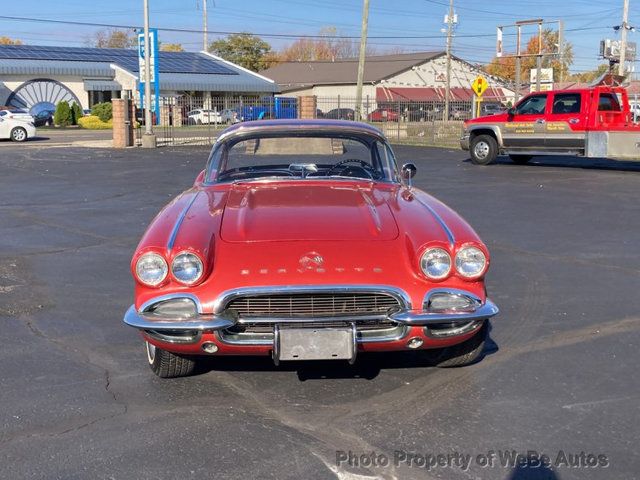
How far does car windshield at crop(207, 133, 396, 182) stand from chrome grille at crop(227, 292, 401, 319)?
1.76m

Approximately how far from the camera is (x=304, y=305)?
12.5 feet

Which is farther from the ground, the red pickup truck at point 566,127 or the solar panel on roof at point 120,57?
the solar panel on roof at point 120,57

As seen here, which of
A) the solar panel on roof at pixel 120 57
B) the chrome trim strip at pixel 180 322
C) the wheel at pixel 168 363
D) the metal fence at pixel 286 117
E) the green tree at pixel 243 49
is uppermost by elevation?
the green tree at pixel 243 49

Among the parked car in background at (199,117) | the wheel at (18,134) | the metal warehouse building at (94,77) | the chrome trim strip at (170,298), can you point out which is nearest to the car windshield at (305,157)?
the chrome trim strip at (170,298)

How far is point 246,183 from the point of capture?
5.24m

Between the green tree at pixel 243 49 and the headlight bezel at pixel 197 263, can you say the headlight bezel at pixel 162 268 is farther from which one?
the green tree at pixel 243 49

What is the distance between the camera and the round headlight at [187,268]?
3.87m

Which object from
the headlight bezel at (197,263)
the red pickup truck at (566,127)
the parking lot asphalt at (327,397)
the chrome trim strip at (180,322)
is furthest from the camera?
the red pickup truck at (566,127)

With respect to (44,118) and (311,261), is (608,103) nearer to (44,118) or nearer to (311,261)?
(311,261)

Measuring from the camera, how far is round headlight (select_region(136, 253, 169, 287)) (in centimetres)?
392

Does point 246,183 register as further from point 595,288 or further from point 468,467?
point 595,288

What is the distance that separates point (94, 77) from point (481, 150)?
39.5m

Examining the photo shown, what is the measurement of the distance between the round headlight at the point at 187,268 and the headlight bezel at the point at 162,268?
45 mm

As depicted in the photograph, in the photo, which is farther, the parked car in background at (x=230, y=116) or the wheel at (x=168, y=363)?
the parked car in background at (x=230, y=116)
